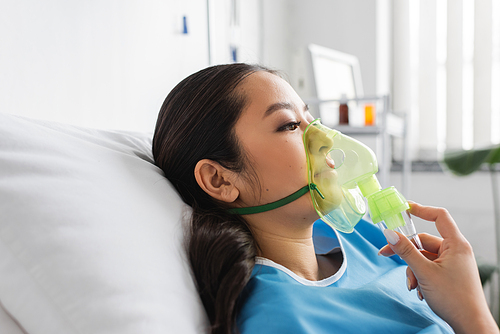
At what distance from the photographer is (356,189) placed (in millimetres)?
860

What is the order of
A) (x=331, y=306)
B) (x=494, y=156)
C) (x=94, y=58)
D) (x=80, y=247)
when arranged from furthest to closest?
(x=494, y=156) → (x=94, y=58) → (x=331, y=306) → (x=80, y=247)

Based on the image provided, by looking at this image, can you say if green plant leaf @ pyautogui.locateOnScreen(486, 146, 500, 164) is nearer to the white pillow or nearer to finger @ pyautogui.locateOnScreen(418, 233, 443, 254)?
finger @ pyautogui.locateOnScreen(418, 233, 443, 254)

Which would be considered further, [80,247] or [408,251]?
[408,251]

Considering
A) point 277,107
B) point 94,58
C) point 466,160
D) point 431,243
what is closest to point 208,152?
point 277,107

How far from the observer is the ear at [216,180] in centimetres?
86

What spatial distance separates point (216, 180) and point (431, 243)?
18.3 inches

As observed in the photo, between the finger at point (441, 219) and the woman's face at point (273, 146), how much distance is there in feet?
0.57

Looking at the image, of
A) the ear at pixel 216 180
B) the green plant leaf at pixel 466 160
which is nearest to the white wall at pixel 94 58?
the ear at pixel 216 180

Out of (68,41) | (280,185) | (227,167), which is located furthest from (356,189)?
(68,41)

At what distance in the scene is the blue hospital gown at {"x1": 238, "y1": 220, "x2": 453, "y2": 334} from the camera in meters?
0.63

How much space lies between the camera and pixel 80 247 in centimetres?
56

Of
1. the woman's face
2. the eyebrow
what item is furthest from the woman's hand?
the eyebrow

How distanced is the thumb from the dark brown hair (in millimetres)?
254

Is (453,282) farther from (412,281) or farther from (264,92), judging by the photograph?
(264,92)
